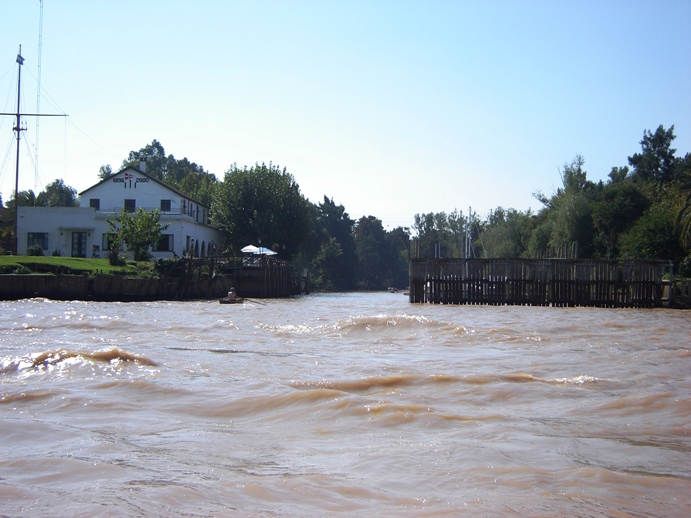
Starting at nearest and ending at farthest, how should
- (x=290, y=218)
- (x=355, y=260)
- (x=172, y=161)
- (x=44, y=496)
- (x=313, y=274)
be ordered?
(x=44, y=496) < (x=290, y=218) < (x=313, y=274) < (x=355, y=260) < (x=172, y=161)

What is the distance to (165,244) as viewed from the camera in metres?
52.1

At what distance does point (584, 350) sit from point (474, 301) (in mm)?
21244

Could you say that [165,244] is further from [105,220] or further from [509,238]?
[509,238]

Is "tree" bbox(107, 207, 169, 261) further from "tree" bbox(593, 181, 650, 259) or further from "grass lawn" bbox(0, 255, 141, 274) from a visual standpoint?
"tree" bbox(593, 181, 650, 259)

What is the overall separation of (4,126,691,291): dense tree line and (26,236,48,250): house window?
1368 cm

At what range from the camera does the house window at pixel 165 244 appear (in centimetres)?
5178

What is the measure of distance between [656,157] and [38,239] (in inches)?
2264

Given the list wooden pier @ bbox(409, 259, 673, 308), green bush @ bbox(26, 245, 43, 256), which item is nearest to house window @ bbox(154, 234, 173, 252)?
green bush @ bbox(26, 245, 43, 256)

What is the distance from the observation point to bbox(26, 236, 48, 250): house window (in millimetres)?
49156

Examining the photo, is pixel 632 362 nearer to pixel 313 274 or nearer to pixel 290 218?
pixel 290 218

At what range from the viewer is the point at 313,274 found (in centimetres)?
9400

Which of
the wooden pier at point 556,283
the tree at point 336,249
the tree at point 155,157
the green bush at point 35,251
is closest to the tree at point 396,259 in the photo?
the tree at point 336,249

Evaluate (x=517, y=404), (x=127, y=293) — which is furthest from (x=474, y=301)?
(x=517, y=404)

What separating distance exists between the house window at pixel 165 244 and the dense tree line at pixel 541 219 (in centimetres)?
989
